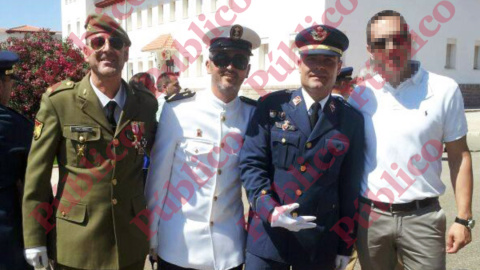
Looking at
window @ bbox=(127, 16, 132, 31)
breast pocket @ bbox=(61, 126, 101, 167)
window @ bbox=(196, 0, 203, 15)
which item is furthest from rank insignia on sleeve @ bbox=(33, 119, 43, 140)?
window @ bbox=(127, 16, 132, 31)

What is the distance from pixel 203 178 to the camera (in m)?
2.88

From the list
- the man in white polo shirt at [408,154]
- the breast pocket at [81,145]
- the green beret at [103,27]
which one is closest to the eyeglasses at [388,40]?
the man in white polo shirt at [408,154]

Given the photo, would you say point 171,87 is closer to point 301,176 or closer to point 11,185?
point 11,185

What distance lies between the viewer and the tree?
34.8ft

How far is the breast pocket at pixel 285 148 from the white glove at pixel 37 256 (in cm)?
135

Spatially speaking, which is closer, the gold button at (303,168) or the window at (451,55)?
the gold button at (303,168)

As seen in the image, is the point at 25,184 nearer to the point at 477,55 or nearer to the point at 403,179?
the point at 403,179

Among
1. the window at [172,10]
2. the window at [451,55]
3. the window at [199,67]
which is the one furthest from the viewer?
the window at [172,10]

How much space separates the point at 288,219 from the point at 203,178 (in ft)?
2.17

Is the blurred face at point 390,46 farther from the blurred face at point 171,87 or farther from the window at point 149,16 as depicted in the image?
the window at point 149,16

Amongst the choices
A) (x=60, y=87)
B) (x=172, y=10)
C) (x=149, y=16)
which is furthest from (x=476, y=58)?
(x=60, y=87)

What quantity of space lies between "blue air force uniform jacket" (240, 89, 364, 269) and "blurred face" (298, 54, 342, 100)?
0.11m

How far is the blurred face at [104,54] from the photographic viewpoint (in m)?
2.63

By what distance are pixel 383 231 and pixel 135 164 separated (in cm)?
152
